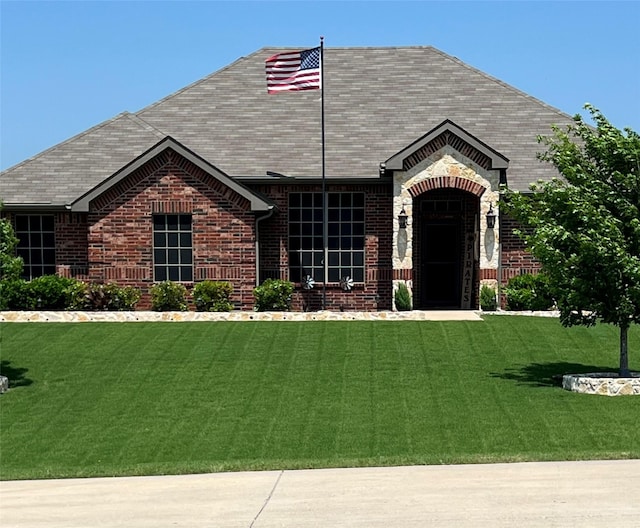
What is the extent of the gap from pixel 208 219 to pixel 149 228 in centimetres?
153

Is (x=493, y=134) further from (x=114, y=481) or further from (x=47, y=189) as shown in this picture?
(x=114, y=481)

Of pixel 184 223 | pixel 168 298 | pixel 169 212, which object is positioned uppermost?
pixel 169 212

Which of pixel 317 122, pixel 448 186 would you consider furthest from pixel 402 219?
pixel 317 122

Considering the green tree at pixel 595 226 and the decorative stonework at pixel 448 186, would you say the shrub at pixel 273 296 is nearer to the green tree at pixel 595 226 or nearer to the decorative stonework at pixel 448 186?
the decorative stonework at pixel 448 186

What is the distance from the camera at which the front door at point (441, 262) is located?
25.6 meters

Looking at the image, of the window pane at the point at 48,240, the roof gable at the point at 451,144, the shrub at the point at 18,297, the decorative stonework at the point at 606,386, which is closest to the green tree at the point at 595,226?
the decorative stonework at the point at 606,386

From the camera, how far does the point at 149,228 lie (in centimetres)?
2345

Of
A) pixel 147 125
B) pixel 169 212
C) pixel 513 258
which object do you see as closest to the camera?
pixel 169 212

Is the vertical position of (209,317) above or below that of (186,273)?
below

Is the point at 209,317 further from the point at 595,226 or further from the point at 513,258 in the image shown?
the point at 595,226

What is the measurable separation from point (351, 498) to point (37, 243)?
1810 centimetres

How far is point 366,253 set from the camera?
82.1ft

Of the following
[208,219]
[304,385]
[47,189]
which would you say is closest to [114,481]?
[304,385]

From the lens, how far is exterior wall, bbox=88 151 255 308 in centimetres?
2331
